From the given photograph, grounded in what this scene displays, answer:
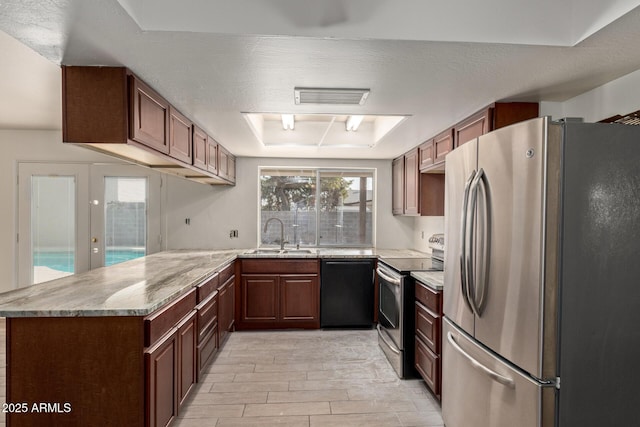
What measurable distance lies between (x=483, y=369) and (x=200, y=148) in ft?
9.27

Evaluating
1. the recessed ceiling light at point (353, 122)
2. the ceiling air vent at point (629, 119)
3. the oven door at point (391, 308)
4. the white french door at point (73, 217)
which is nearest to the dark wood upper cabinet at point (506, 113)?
the ceiling air vent at point (629, 119)

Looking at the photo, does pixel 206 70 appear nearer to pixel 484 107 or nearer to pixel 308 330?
pixel 484 107

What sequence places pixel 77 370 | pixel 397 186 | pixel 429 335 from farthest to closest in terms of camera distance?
pixel 397 186 < pixel 429 335 < pixel 77 370

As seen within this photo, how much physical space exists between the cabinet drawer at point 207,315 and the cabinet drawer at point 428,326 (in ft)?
5.62

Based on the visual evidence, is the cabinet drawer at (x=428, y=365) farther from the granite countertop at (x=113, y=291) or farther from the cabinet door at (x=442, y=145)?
the granite countertop at (x=113, y=291)

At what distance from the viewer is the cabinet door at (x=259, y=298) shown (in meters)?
→ 3.95

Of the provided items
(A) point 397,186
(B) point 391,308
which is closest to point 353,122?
(A) point 397,186

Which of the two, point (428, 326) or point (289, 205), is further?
point (289, 205)

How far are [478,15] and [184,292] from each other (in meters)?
Result: 2.30

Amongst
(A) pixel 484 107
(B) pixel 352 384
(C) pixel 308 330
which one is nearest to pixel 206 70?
(A) pixel 484 107

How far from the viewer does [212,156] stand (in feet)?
11.8

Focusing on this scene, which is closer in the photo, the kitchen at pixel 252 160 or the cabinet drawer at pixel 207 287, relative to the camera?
the kitchen at pixel 252 160

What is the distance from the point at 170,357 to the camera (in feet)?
6.69

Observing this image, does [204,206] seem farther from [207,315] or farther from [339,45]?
[339,45]
